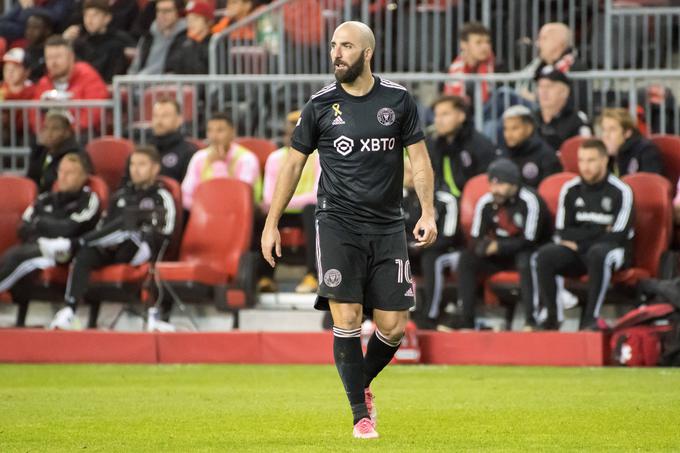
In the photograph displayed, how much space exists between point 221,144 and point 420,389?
5458mm

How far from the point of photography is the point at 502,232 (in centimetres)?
1407

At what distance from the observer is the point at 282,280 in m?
16.0

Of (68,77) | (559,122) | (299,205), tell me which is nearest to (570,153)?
(559,122)

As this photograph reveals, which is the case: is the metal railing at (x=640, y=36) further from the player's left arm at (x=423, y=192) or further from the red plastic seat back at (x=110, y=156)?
the player's left arm at (x=423, y=192)

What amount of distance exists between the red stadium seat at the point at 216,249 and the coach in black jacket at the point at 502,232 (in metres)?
2.31

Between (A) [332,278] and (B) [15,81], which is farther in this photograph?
(B) [15,81]

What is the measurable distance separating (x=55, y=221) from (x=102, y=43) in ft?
18.6

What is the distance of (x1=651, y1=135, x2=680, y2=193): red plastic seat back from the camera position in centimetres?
1480

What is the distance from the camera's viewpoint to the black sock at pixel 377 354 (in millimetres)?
8375

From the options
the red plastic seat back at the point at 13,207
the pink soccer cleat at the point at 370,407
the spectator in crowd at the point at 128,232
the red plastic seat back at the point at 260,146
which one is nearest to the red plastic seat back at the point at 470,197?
the red plastic seat back at the point at 260,146

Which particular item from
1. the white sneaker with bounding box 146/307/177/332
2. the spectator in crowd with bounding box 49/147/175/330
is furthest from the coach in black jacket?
the spectator in crowd with bounding box 49/147/175/330

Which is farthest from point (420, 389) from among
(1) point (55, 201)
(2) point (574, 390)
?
(1) point (55, 201)

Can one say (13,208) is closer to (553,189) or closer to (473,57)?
(473,57)

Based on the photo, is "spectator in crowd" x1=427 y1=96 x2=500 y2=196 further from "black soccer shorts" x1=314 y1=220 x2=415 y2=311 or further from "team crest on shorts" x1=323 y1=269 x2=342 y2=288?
"team crest on shorts" x1=323 y1=269 x2=342 y2=288
